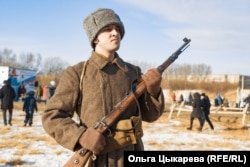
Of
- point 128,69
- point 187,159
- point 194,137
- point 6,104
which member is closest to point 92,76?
point 128,69

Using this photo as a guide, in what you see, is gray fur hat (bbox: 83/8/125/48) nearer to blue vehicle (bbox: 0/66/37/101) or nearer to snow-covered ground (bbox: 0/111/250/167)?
snow-covered ground (bbox: 0/111/250/167)

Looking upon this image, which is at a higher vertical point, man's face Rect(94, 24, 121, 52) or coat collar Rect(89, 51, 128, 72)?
man's face Rect(94, 24, 121, 52)

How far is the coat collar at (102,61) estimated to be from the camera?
246 cm

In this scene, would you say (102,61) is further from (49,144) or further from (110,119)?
(49,144)

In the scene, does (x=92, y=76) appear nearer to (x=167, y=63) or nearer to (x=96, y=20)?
(x=96, y=20)

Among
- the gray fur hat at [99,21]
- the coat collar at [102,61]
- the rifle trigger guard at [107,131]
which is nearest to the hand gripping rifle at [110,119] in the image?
the rifle trigger guard at [107,131]

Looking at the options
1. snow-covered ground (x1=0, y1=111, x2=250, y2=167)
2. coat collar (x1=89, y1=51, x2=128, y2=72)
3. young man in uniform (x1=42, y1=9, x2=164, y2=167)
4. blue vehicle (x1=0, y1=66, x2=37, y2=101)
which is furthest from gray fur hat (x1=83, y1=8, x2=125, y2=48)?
blue vehicle (x1=0, y1=66, x2=37, y2=101)

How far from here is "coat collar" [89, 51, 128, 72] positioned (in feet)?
8.05

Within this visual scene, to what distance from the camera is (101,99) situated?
7.79 ft

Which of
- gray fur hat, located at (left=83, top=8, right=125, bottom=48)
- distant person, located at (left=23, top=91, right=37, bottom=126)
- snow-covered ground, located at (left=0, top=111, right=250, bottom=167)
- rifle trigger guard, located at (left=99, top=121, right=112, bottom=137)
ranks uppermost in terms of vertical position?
gray fur hat, located at (left=83, top=8, right=125, bottom=48)

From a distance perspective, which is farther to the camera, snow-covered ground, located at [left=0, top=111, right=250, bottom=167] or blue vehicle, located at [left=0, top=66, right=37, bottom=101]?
blue vehicle, located at [left=0, top=66, right=37, bottom=101]

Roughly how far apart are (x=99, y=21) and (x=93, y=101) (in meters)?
0.53

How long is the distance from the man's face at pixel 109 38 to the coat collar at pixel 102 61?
7 centimetres

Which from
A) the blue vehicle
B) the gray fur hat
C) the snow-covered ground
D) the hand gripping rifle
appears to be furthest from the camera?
the blue vehicle
